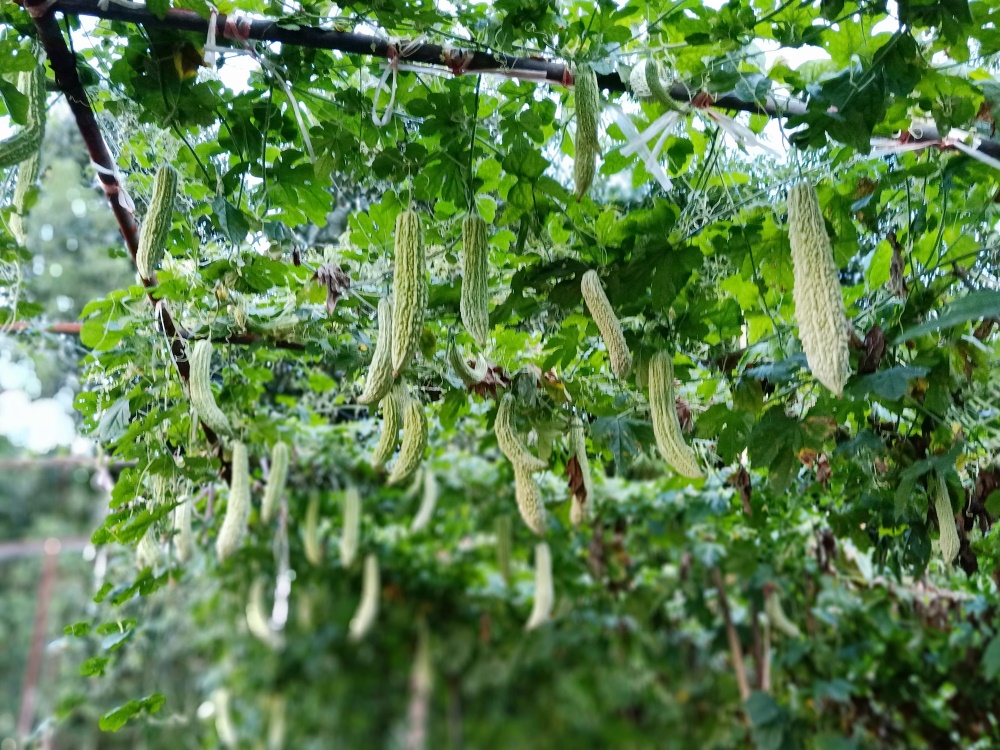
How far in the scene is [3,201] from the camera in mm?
1699

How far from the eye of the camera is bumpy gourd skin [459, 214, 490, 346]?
4.43ft

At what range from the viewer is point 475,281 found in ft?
4.49

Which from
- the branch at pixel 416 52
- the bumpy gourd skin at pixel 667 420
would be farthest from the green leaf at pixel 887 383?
the branch at pixel 416 52

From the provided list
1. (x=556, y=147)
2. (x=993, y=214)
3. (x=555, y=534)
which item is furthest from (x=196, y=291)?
(x=555, y=534)

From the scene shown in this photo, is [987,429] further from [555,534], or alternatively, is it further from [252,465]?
[252,465]

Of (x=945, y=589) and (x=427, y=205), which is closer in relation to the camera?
(x=427, y=205)

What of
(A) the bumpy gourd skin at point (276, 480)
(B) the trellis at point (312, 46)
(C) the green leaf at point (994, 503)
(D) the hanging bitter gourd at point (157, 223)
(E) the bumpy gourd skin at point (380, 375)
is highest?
(B) the trellis at point (312, 46)

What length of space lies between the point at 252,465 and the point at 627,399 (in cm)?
148

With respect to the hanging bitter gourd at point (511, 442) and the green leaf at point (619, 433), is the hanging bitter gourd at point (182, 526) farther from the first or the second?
the green leaf at point (619, 433)

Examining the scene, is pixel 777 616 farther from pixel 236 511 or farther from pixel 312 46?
pixel 312 46

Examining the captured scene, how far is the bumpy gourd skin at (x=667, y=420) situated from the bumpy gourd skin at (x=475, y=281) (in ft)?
1.20

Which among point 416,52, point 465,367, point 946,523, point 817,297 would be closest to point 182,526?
point 465,367

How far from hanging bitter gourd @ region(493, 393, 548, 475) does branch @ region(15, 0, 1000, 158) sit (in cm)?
69

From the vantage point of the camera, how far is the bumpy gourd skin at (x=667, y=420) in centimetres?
143
